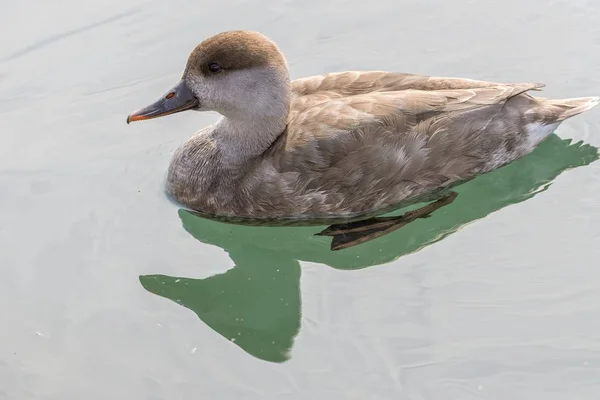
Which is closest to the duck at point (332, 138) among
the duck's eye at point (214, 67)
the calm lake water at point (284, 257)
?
the duck's eye at point (214, 67)

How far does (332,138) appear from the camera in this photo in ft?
20.6

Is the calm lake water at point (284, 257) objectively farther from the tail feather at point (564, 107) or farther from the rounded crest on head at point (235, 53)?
the rounded crest on head at point (235, 53)

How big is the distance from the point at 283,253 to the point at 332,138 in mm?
833

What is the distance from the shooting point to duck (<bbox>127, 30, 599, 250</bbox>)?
20.8ft

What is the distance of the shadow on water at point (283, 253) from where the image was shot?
5.71 m

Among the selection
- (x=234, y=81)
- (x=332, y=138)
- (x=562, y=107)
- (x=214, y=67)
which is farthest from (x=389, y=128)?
(x=562, y=107)

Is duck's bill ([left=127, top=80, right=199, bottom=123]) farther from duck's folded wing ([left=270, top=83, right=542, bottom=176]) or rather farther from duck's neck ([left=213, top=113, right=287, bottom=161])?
duck's folded wing ([left=270, top=83, right=542, bottom=176])

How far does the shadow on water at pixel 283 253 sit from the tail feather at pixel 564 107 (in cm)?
28

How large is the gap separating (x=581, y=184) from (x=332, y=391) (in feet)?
8.58

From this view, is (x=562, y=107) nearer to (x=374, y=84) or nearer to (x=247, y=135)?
(x=374, y=84)

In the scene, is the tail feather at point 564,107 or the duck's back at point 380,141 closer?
the duck's back at point 380,141

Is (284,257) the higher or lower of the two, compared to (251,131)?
lower

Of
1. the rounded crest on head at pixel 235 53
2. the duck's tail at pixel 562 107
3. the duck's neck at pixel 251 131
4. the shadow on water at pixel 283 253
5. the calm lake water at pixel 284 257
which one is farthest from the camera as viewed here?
the duck's tail at pixel 562 107

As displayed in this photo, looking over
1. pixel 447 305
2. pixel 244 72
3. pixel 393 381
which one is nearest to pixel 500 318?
pixel 447 305
